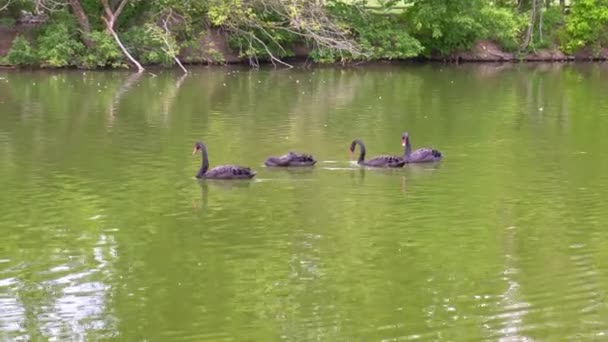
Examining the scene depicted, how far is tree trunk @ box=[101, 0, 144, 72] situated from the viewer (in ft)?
128

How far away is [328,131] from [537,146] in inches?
175

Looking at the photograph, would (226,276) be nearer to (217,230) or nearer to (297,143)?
(217,230)

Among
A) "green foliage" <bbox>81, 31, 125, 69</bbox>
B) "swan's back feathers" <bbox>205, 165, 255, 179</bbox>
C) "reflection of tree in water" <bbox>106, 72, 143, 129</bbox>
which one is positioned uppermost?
"green foliage" <bbox>81, 31, 125, 69</bbox>

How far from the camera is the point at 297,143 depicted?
21844 millimetres

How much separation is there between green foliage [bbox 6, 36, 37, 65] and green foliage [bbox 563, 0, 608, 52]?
2136cm

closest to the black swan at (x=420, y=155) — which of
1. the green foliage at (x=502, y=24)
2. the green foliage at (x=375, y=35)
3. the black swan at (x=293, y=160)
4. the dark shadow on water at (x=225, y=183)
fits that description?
the black swan at (x=293, y=160)

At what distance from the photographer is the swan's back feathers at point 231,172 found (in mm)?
17516

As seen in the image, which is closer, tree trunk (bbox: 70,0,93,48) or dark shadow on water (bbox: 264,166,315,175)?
dark shadow on water (bbox: 264,166,315,175)

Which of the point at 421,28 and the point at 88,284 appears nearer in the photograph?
the point at 88,284

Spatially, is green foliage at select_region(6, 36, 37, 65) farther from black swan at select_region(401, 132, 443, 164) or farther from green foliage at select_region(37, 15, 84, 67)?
black swan at select_region(401, 132, 443, 164)

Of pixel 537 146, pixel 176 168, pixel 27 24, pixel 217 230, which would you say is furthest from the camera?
pixel 27 24

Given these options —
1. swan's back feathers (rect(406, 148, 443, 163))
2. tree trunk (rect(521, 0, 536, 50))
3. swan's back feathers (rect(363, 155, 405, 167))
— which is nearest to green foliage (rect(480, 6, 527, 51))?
tree trunk (rect(521, 0, 536, 50))

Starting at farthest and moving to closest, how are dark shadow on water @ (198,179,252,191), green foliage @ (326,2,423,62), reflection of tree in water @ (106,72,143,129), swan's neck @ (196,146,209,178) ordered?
green foliage @ (326,2,423,62) → reflection of tree in water @ (106,72,143,129) → swan's neck @ (196,146,209,178) → dark shadow on water @ (198,179,252,191)

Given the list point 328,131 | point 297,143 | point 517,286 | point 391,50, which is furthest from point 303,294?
point 391,50
